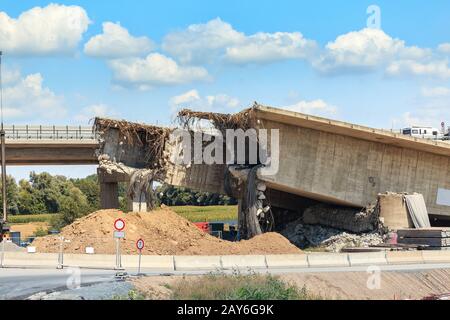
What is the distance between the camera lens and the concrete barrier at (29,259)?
3919 centimetres

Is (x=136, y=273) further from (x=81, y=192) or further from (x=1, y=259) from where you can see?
(x=81, y=192)

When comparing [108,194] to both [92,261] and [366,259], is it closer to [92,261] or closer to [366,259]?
[92,261]

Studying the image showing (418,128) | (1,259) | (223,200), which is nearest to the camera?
(1,259)

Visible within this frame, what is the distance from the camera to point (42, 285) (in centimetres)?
2995

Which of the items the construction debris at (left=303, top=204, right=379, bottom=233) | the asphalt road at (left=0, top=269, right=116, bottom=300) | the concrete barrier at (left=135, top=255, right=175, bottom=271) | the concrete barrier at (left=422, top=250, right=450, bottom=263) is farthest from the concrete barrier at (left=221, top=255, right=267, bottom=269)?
the construction debris at (left=303, top=204, right=379, bottom=233)

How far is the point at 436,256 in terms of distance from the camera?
45344mm

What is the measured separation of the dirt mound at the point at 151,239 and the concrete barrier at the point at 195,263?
6.84 metres

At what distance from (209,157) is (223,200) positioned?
67.9 m

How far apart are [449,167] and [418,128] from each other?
91.8 feet

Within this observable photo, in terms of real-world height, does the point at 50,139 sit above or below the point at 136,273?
above

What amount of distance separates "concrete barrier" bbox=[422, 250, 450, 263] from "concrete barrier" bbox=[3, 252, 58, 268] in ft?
60.2
